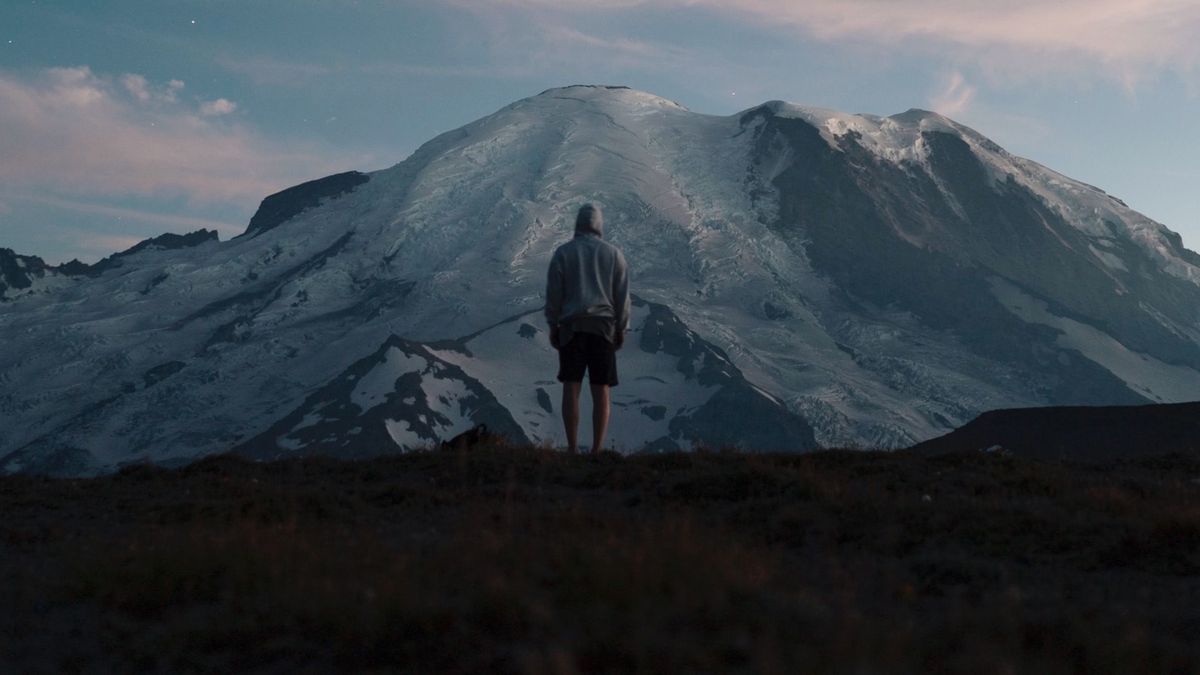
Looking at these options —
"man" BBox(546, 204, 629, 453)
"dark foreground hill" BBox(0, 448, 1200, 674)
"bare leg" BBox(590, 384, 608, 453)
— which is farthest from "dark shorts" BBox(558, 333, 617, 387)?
"dark foreground hill" BBox(0, 448, 1200, 674)

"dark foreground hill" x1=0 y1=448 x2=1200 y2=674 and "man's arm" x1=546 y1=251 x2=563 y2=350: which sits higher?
"man's arm" x1=546 y1=251 x2=563 y2=350

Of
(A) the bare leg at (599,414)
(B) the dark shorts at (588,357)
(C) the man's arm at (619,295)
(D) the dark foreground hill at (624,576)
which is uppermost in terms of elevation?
(C) the man's arm at (619,295)

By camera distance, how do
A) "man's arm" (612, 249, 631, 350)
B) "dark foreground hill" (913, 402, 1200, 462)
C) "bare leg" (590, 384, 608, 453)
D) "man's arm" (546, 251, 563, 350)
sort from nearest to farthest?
"bare leg" (590, 384, 608, 453)
"man's arm" (546, 251, 563, 350)
"man's arm" (612, 249, 631, 350)
"dark foreground hill" (913, 402, 1200, 462)

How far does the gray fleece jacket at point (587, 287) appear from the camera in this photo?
14438 mm

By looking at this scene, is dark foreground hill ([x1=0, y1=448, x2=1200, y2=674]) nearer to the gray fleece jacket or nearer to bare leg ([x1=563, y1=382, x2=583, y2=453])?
bare leg ([x1=563, y1=382, x2=583, y2=453])

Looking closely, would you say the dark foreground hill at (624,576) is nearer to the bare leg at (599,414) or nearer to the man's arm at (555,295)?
the bare leg at (599,414)

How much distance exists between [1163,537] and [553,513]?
4001mm

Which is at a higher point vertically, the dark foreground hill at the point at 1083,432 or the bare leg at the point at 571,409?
the bare leg at the point at 571,409

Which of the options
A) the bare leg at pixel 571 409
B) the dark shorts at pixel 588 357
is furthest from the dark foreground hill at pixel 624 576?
the dark shorts at pixel 588 357

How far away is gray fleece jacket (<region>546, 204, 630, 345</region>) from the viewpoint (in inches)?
568

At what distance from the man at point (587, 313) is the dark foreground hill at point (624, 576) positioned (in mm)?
2066

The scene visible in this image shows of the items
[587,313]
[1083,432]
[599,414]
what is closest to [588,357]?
[587,313]

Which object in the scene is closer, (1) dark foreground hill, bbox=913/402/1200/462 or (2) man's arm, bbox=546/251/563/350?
(2) man's arm, bbox=546/251/563/350

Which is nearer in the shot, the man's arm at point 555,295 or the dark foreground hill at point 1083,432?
the man's arm at point 555,295
